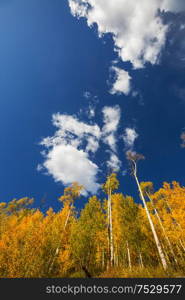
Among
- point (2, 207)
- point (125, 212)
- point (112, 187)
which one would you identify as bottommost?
point (125, 212)

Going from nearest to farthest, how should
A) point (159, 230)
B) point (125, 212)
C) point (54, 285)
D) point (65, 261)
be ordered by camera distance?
point (54, 285)
point (65, 261)
point (125, 212)
point (159, 230)

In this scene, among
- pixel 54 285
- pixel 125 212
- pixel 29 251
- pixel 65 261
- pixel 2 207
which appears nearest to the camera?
pixel 54 285

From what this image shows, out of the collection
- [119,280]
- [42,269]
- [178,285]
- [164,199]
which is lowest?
[178,285]

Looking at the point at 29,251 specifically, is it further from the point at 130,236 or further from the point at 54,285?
the point at 130,236

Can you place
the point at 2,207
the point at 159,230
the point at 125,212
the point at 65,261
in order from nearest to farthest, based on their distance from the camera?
the point at 65,261
the point at 125,212
the point at 159,230
the point at 2,207

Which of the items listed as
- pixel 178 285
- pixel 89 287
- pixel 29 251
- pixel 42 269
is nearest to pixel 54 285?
pixel 89 287

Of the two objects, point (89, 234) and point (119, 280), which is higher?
point (89, 234)

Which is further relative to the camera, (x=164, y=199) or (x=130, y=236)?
(x=164, y=199)

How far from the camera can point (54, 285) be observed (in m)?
3.71

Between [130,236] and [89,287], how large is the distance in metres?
12.3

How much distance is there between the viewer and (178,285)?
3.72 meters

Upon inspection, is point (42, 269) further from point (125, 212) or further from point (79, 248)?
point (125, 212)

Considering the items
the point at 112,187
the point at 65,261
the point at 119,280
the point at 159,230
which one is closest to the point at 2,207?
the point at 65,261

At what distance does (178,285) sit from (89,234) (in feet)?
37.1
